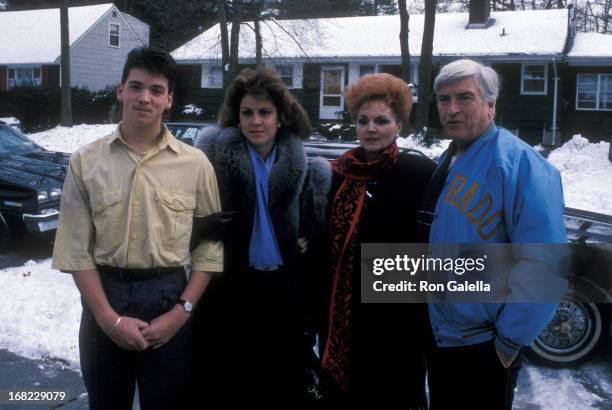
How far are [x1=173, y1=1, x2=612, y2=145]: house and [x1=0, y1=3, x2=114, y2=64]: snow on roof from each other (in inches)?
330

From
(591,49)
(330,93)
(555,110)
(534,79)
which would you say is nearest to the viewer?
(591,49)

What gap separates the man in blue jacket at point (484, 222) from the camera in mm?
2232

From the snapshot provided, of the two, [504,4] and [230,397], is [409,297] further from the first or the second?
[504,4]

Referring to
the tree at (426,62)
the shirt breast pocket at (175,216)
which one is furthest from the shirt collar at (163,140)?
the tree at (426,62)

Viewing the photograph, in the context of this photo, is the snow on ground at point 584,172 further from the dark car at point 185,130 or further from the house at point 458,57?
the dark car at point 185,130

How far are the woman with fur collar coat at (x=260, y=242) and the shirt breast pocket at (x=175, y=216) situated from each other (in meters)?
0.25

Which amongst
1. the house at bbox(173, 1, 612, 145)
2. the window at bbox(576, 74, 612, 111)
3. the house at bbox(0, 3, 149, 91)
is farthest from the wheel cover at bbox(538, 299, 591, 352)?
the house at bbox(0, 3, 149, 91)

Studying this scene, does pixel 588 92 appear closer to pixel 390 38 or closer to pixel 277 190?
pixel 390 38

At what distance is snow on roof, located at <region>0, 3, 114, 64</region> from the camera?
32156mm

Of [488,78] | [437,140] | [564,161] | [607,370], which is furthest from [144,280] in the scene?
[437,140]

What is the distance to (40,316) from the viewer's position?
4961 mm

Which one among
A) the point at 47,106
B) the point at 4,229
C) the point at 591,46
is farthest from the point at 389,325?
the point at 47,106

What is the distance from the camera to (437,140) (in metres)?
18.6

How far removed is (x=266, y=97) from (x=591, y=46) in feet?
77.0
